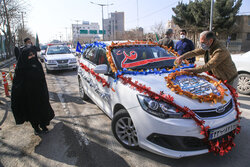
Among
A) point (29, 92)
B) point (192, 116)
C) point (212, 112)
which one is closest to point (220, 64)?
point (212, 112)

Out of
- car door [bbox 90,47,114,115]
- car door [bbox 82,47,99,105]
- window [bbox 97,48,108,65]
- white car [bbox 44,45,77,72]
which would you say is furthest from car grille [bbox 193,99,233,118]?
white car [bbox 44,45,77,72]

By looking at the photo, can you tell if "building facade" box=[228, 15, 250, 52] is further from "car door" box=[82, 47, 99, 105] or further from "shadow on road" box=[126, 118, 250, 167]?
"shadow on road" box=[126, 118, 250, 167]

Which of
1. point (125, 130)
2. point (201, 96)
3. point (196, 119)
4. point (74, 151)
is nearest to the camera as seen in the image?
point (196, 119)

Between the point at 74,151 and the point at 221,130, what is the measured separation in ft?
7.44

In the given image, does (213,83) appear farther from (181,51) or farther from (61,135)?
(61,135)

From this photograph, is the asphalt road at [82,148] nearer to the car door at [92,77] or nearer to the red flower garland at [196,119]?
the red flower garland at [196,119]

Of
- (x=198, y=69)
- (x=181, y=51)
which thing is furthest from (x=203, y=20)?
(x=198, y=69)

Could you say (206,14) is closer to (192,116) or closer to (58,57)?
(58,57)

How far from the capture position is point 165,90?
104 inches

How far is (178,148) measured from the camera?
2.36 meters

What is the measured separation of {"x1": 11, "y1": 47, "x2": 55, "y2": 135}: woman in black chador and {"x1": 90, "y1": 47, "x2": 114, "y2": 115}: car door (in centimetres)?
105

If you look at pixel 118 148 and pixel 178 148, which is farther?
pixel 118 148

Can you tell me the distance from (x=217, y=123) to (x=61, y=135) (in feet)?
9.20

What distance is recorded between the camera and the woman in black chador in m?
3.35
